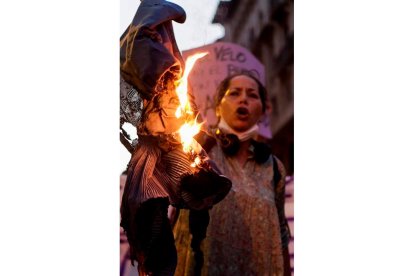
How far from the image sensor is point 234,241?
549cm

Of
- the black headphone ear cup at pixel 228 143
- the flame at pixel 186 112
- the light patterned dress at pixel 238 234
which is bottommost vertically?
the light patterned dress at pixel 238 234

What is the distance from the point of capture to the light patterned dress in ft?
17.9

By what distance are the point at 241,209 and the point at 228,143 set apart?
290mm

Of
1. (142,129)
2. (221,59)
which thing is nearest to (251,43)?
(221,59)

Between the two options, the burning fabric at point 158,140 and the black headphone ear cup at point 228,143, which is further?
the black headphone ear cup at point 228,143

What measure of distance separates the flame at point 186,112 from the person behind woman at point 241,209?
3.5 inches

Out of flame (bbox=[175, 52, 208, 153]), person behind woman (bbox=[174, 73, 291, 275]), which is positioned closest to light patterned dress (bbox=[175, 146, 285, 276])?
person behind woman (bbox=[174, 73, 291, 275])

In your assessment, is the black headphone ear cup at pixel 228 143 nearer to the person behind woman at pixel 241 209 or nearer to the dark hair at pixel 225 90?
the person behind woman at pixel 241 209

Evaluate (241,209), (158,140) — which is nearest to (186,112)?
(158,140)

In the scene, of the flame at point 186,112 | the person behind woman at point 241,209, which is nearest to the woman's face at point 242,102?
the person behind woman at point 241,209

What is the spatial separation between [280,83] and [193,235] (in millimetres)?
750

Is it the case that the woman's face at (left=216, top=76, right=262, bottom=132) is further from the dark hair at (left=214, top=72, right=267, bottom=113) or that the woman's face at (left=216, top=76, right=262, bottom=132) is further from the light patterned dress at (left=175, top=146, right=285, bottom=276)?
the light patterned dress at (left=175, top=146, right=285, bottom=276)

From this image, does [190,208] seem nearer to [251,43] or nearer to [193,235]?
[193,235]

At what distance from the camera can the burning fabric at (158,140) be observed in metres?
5.38
